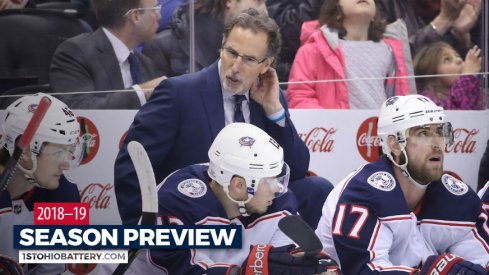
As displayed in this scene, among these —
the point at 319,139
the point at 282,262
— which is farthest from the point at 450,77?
the point at 282,262

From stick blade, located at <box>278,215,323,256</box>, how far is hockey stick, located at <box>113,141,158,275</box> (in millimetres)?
442

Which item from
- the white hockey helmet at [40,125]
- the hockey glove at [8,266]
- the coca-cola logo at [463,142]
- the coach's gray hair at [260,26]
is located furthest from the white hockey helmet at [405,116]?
the hockey glove at [8,266]

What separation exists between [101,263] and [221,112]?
67 cm

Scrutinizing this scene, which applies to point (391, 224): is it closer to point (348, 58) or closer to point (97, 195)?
point (348, 58)

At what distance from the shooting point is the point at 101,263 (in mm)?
4535

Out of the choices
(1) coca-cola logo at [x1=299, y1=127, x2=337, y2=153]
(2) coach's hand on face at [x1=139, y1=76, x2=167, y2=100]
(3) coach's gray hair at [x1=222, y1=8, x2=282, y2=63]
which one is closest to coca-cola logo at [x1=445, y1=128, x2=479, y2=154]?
(1) coca-cola logo at [x1=299, y1=127, x2=337, y2=153]

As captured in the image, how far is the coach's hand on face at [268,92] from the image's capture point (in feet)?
15.1

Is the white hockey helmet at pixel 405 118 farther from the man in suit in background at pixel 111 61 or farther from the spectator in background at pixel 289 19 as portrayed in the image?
the man in suit in background at pixel 111 61

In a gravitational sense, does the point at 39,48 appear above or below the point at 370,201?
above

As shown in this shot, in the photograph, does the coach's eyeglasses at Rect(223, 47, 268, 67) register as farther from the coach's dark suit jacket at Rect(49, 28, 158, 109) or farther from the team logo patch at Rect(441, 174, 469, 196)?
the team logo patch at Rect(441, 174, 469, 196)

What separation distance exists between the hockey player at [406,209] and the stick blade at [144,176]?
628 millimetres

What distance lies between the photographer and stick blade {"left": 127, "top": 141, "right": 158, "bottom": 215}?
4.46m

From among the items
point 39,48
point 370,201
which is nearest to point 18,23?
point 39,48

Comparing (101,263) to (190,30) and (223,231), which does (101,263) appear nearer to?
(223,231)
